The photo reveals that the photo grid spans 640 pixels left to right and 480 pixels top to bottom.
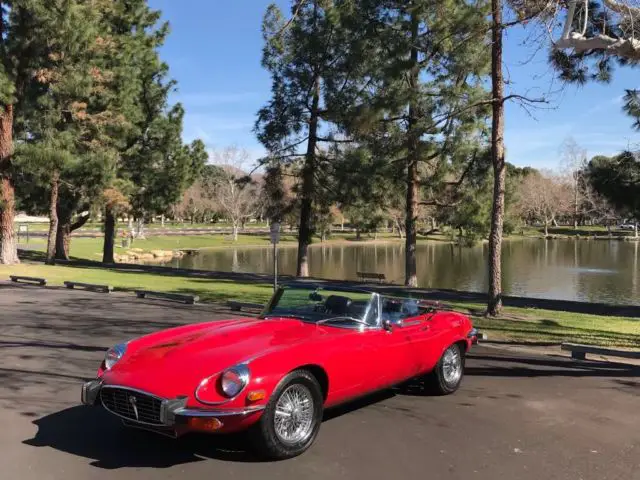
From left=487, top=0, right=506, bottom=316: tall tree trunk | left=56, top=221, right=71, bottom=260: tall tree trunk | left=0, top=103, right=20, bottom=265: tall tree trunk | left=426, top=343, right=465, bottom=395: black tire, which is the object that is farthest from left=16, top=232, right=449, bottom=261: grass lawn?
left=426, top=343, right=465, bottom=395: black tire

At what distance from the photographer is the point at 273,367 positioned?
14.1ft

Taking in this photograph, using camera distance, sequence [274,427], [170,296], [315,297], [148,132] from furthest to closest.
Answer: [148,132]
[170,296]
[315,297]
[274,427]

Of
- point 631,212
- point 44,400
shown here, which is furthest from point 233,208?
point 44,400

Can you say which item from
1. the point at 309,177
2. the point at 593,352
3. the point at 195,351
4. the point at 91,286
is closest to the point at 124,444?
the point at 195,351

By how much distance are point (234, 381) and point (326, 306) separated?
170cm

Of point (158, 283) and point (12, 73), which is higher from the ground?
point (12, 73)

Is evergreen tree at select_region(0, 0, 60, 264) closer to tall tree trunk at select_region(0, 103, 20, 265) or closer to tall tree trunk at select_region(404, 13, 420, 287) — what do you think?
tall tree trunk at select_region(0, 103, 20, 265)

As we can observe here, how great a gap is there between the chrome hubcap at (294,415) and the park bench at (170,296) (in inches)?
430

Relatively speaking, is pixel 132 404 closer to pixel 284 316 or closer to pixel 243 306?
pixel 284 316

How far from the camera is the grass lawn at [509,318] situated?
11.1 metres

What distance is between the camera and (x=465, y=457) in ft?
14.8

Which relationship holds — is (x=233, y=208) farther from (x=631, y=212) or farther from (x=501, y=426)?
(x=501, y=426)

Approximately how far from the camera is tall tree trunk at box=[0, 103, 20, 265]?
2364cm

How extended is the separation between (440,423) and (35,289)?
15.8 meters
